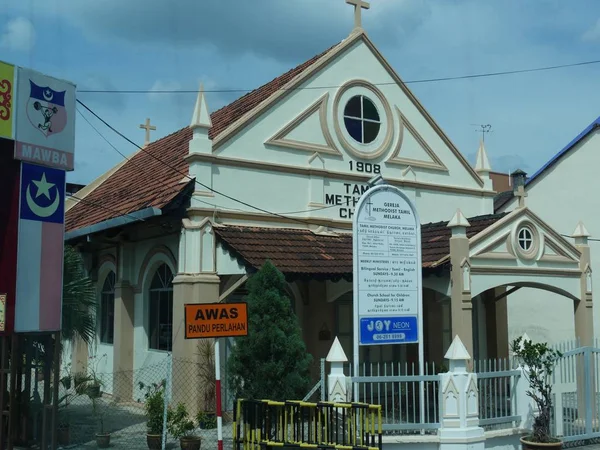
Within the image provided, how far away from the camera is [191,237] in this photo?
14.1 m

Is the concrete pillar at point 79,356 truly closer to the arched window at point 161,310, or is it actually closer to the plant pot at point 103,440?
the arched window at point 161,310

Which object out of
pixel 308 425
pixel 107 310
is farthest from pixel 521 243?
pixel 107 310

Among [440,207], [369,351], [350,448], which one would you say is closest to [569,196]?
[440,207]

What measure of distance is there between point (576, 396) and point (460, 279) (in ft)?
9.35

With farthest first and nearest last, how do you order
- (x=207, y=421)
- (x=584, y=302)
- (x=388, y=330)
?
(x=584, y=302)
(x=207, y=421)
(x=388, y=330)

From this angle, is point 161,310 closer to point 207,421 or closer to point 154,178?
point 154,178

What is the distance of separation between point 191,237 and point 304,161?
3416 mm

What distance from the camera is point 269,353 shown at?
11.4 meters

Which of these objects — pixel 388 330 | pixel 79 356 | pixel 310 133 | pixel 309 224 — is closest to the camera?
pixel 388 330

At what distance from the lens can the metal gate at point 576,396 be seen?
12.2 m

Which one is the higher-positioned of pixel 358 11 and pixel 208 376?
pixel 358 11

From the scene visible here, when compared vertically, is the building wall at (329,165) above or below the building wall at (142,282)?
above

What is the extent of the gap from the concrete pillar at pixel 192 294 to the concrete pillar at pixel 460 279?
444 cm

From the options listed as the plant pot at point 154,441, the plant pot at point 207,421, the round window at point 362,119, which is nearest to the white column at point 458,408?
the plant pot at point 154,441
